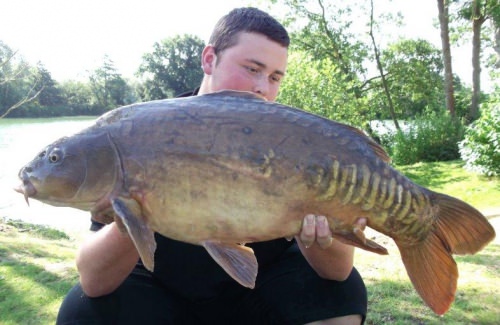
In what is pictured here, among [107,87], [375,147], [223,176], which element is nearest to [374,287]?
[375,147]

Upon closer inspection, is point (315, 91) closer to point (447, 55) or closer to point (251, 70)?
point (447, 55)

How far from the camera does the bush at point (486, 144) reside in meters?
8.88

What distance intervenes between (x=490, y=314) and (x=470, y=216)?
4.42 feet

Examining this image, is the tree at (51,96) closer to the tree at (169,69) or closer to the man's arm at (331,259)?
the tree at (169,69)

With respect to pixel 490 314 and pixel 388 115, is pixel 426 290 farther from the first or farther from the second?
pixel 388 115

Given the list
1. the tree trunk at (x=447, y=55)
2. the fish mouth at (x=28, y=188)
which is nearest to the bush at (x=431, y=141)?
the tree trunk at (x=447, y=55)

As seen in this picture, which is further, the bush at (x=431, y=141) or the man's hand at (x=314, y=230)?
the bush at (x=431, y=141)

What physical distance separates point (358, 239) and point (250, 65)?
988mm

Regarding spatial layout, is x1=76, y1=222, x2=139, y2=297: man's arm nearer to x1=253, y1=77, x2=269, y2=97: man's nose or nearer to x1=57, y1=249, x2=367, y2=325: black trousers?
x1=57, y1=249, x2=367, y2=325: black trousers

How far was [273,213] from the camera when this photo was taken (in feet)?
4.61

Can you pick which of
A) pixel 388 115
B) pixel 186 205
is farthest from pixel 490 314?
pixel 388 115

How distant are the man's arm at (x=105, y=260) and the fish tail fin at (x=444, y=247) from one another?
102cm

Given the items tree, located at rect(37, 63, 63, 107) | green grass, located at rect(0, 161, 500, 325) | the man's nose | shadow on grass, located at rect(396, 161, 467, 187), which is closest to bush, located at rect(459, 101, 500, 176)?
shadow on grass, located at rect(396, 161, 467, 187)

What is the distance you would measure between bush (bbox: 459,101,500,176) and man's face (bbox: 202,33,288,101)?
8042 mm
